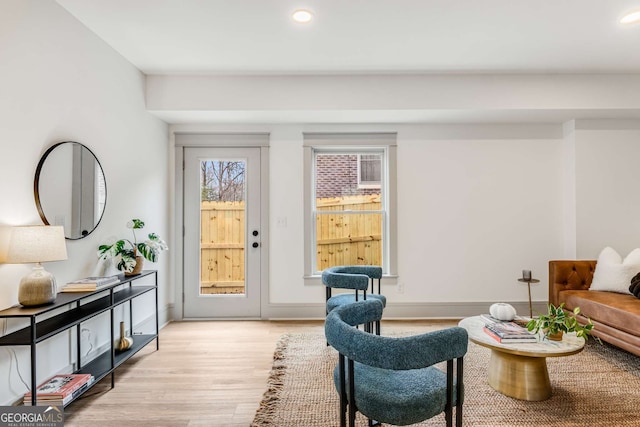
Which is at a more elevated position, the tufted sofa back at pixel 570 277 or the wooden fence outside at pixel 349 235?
the wooden fence outside at pixel 349 235

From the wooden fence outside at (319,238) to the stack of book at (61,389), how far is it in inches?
77.0

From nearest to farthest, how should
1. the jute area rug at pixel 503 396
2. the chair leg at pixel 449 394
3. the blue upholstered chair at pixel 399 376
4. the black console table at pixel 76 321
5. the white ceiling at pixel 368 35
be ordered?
the blue upholstered chair at pixel 399 376 < the chair leg at pixel 449 394 < the black console table at pixel 76 321 < the jute area rug at pixel 503 396 < the white ceiling at pixel 368 35

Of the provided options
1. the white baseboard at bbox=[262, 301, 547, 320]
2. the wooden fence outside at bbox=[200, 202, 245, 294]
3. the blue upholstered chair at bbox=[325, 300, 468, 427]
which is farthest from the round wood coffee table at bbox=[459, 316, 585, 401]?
the wooden fence outside at bbox=[200, 202, 245, 294]

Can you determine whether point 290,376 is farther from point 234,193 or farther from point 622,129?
point 622,129

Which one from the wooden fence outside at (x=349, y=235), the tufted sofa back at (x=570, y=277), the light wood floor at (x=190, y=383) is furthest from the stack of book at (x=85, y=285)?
the tufted sofa back at (x=570, y=277)

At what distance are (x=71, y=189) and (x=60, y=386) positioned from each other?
1.32 m

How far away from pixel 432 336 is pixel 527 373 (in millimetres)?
1330

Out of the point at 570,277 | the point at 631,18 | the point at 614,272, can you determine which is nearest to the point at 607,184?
the point at 614,272

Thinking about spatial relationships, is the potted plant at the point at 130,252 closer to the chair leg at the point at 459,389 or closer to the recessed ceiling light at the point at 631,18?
the chair leg at the point at 459,389

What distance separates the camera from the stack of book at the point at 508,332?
2.21 metres

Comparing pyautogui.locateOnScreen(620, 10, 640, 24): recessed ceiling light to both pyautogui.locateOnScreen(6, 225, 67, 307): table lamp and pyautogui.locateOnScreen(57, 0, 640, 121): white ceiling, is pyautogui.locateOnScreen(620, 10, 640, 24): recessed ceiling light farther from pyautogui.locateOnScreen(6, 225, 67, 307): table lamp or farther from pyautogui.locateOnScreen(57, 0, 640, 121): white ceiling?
pyautogui.locateOnScreen(6, 225, 67, 307): table lamp

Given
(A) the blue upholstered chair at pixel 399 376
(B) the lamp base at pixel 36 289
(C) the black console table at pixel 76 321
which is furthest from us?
(B) the lamp base at pixel 36 289

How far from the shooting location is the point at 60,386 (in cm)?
215

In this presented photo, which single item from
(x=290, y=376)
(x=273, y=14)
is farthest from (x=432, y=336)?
(x=273, y=14)
